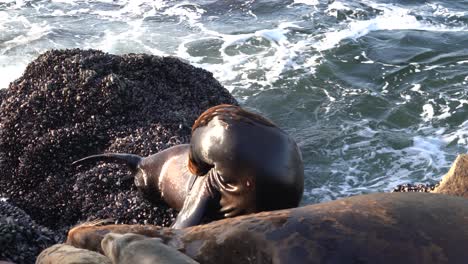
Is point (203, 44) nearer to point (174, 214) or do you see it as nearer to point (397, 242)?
Result: point (174, 214)

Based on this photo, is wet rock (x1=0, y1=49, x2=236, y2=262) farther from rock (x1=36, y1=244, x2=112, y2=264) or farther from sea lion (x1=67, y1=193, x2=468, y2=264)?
sea lion (x1=67, y1=193, x2=468, y2=264)

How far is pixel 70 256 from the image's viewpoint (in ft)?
9.00

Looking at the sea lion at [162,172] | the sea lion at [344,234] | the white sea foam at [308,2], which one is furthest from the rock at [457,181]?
the white sea foam at [308,2]

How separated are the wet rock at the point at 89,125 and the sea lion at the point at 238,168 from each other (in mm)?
656

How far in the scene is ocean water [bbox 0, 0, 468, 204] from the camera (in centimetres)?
760

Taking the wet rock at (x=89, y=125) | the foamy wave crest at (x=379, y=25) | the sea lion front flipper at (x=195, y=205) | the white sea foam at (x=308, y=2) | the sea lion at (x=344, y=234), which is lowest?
the white sea foam at (x=308, y=2)

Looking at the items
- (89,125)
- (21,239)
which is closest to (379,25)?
(89,125)

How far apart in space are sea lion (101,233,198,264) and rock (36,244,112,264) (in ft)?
0.15

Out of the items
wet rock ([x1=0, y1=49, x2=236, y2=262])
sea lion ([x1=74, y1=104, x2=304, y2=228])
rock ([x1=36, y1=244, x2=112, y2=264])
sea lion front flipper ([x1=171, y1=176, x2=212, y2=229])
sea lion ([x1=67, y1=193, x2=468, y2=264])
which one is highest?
sea lion ([x1=67, y1=193, x2=468, y2=264])

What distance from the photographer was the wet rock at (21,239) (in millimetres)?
4109

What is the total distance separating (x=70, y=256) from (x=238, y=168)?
165 centimetres

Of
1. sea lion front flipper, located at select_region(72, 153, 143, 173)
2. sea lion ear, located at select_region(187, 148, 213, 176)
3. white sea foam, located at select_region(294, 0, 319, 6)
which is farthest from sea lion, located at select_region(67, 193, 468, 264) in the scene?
white sea foam, located at select_region(294, 0, 319, 6)

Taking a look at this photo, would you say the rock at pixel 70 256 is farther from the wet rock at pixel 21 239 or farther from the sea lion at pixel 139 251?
the wet rock at pixel 21 239

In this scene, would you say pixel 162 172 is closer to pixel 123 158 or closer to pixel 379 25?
pixel 123 158
